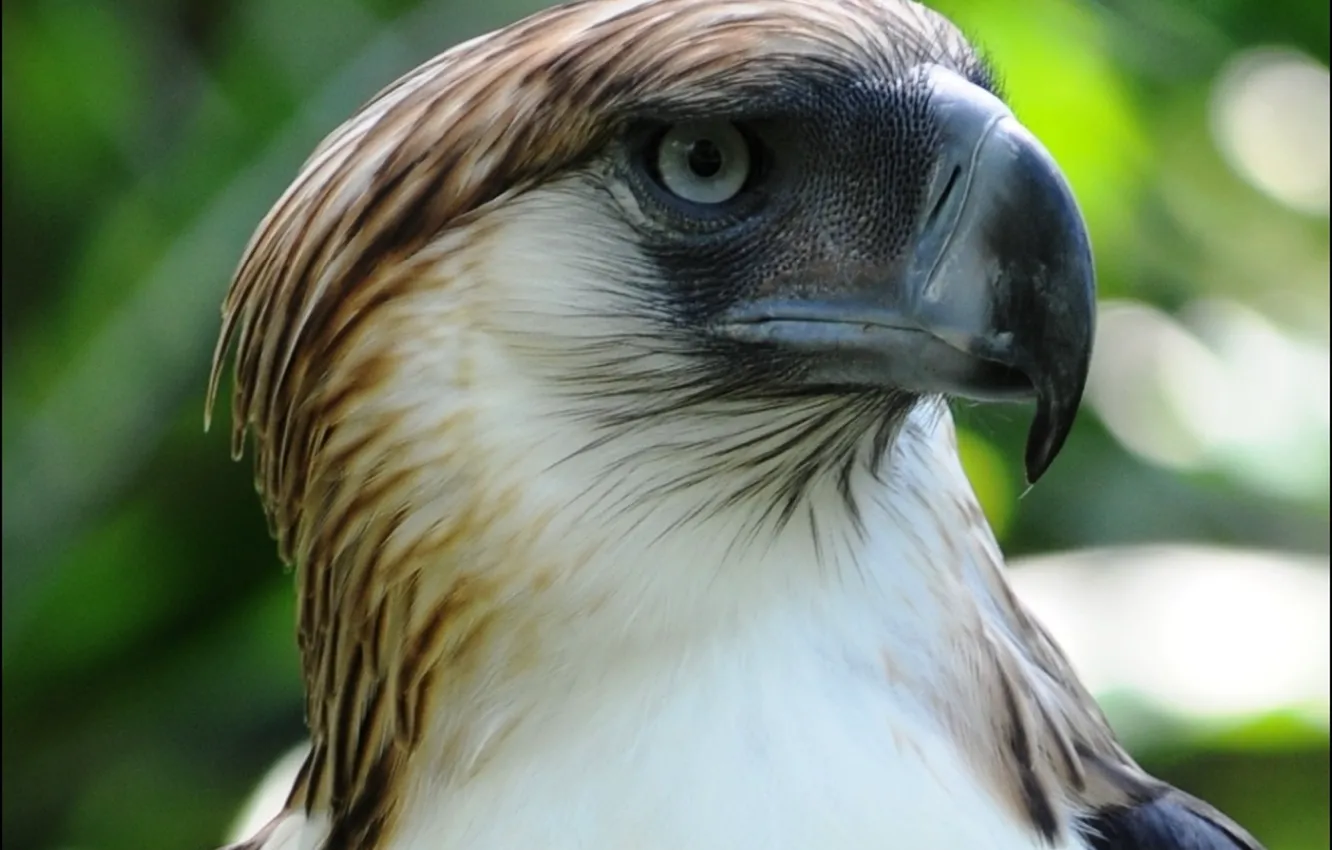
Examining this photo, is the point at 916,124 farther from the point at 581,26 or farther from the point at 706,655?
the point at 706,655

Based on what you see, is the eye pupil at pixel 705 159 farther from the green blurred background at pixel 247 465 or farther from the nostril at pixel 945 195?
the green blurred background at pixel 247 465

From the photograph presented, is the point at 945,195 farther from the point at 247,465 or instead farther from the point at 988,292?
the point at 247,465

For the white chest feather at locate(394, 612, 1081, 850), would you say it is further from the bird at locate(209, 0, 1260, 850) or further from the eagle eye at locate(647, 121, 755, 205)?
the eagle eye at locate(647, 121, 755, 205)

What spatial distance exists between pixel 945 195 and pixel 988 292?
0.24 feet

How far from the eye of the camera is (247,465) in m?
2.78

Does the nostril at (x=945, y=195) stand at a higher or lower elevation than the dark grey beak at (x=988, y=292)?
higher

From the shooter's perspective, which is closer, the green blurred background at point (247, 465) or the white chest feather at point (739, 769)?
the white chest feather at point (739, 769)

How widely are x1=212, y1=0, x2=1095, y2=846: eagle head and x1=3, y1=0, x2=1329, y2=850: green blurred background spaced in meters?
1.26

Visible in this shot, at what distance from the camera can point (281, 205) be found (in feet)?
4.32

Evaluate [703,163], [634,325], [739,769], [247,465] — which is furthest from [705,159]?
[247,465]

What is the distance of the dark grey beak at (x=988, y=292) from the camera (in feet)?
3.54

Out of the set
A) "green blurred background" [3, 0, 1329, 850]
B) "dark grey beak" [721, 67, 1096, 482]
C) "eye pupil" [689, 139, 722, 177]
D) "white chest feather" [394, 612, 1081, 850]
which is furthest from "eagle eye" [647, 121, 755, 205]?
"green blurred background" [3, 0, 1329, 850]

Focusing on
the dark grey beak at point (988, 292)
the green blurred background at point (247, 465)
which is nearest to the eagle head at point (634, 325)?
the dark grey beak at point (988, 292)

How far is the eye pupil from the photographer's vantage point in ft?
3.80
